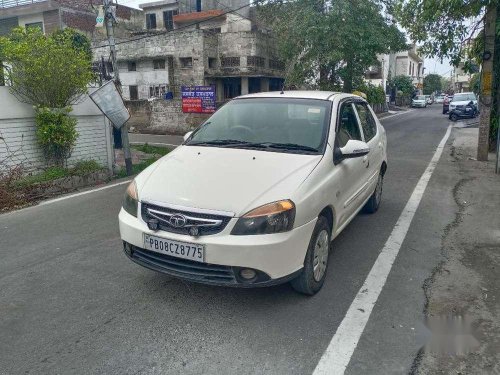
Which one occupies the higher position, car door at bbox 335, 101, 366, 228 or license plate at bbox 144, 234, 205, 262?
car door at bbox 335, 101, 366, 228

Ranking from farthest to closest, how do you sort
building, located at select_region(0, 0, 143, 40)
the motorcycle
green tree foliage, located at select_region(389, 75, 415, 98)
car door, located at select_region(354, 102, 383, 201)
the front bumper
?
green tree foliage, located at select_region(389, 75, 415, 98), building, located at select_region(0, 0, 143, 40), the motorcycle, car door, located at select_region(354, 102, 383, 201), the front bumper

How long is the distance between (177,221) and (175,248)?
208 mm

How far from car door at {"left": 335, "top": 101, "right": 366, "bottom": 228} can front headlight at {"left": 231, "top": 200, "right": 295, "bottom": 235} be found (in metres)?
0.96

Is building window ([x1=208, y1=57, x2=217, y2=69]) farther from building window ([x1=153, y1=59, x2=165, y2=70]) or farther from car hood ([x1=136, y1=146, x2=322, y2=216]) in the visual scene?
car hood ([x1=136, y1=146, x2=322, y2=216])

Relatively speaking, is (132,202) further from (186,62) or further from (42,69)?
(186,62)

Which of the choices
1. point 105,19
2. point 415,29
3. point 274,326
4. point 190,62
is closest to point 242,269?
point 274,326

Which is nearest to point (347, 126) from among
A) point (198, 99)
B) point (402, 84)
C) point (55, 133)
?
point (55, 133)

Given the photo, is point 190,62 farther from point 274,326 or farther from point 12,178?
point 274,326

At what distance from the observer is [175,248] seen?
3.14 meters

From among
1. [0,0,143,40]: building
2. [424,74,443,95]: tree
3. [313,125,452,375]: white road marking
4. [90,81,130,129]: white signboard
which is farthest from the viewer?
[424,74,443,95]: tree

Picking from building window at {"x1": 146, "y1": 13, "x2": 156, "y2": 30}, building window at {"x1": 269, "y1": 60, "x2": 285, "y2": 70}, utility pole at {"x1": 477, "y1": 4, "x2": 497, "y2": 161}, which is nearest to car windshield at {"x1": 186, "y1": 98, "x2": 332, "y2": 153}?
utility pole at {"x1": 477, "y1": 4, "x2": 497, "y2": 161}

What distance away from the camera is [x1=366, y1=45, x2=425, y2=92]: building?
4581 cm

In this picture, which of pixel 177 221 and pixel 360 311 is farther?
pixel 360 311

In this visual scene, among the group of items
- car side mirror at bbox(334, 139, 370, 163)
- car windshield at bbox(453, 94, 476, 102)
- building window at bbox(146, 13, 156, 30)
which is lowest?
car side mirror at bbox(334, 139, 370, 163)
